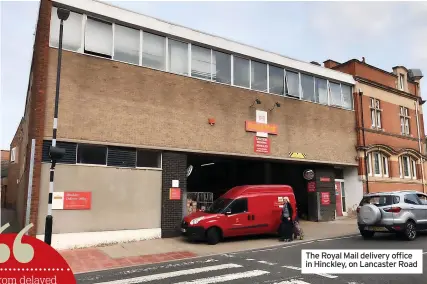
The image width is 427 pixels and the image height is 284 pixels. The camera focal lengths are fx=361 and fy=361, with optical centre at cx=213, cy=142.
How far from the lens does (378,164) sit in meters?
24.8

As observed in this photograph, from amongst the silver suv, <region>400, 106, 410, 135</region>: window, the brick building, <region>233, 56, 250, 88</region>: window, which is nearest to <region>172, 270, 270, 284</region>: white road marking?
the silver suv

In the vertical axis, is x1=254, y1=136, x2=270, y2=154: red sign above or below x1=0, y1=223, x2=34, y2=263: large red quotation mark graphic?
above

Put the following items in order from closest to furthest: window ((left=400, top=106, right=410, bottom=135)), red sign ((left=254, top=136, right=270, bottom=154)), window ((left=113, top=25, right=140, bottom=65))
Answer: window ((left=113, top=25, right=140, bottom=65)), red sign ((left=254, top=136, right=270, bottom=154)), window ((left=400, top=106, right=410, bottom=135))

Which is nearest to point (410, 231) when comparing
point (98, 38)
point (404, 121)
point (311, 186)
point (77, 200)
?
point (311, 186)

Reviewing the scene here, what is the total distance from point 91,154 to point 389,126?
21.2 metres

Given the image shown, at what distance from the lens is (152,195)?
48.7 ft

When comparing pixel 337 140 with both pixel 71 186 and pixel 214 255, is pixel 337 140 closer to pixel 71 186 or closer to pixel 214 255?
pixel 214 255

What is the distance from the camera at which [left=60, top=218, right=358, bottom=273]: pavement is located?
1033 cm

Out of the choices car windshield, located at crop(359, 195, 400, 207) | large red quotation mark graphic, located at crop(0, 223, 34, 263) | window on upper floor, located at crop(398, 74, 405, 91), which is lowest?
large red quotation mark graphic, located at crop(0, 223, 34, 263)

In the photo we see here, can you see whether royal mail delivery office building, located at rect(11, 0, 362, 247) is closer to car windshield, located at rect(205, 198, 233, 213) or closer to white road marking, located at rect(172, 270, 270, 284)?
car windshield, located at rect(205, 198, 233, 213)

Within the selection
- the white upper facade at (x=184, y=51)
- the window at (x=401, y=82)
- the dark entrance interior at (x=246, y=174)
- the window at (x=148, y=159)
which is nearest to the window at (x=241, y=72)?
the white upper facade at (x=184, y=51)

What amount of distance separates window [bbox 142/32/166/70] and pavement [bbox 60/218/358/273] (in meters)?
7.46

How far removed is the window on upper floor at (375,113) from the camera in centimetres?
2494

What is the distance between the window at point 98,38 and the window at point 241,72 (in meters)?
6.45
